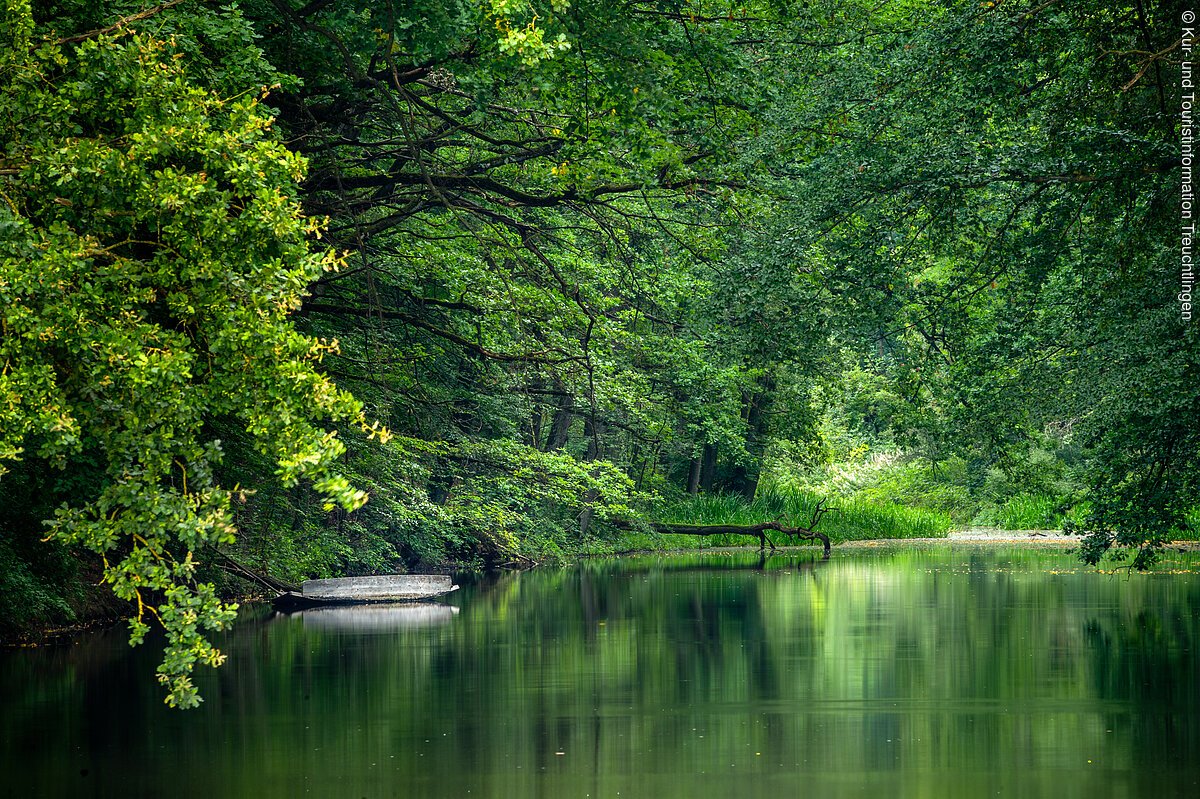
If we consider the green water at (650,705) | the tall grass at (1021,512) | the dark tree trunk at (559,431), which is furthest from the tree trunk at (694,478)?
the green water at (650,705)

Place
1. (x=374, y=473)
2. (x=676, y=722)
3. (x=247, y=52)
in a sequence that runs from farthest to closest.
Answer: (x=374, y=473) < (x=676, y=722) < (x=247, y=52)

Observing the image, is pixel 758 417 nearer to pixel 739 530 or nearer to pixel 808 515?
pixel 739 530

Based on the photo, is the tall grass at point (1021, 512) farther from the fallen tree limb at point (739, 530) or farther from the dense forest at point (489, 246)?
the dense forest at point (489, 246)

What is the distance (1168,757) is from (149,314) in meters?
7.60

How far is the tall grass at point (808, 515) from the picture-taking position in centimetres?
3950

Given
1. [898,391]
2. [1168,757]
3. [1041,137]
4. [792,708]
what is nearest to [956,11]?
[1041,137]

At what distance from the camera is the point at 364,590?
24.0 meters

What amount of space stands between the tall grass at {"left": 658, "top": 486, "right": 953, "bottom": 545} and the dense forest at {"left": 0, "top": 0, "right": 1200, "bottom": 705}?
11.1 m

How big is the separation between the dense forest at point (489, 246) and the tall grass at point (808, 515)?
11069mm

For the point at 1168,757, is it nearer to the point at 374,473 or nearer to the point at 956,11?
the point at 956,11

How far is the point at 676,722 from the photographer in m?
11.7

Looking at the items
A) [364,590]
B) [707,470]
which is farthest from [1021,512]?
[364,590]

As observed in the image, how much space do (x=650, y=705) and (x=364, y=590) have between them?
12.2m

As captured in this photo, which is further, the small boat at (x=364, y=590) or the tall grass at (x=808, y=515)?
the tall grass at (x=808, y=515)
